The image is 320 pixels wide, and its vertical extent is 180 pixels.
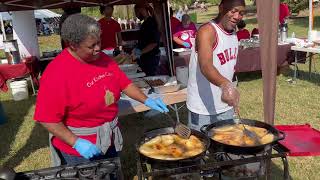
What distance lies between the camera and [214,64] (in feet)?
7.71

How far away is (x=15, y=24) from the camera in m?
9.90

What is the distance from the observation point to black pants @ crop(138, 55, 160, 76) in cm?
550

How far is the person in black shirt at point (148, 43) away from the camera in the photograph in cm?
533

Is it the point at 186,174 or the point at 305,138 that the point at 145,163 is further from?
the point at 305,138

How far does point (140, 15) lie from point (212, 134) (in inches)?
159

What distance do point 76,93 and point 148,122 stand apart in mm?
3561

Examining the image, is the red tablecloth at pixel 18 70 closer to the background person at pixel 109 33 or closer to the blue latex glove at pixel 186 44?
the background person at pixel 109 33

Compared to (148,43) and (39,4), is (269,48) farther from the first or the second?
(39,4)

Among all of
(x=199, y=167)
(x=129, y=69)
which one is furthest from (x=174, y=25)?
(x=199, y=167)

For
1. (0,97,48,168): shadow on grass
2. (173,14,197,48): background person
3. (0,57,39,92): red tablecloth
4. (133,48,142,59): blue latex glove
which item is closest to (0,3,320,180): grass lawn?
(0,97,48,168): shadow on grass

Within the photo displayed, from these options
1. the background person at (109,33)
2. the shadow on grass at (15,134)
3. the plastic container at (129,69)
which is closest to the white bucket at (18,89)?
the shadow on grass at (15,134)

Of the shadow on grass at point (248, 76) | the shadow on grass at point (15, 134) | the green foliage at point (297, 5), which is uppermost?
the green foliage at point (297, 5)

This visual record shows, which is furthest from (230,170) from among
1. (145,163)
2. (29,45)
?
(29,45)

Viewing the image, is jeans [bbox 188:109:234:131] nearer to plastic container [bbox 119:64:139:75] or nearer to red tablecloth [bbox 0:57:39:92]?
plastic container [bbox 119:64:139:75]
